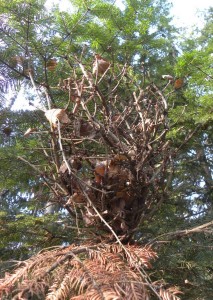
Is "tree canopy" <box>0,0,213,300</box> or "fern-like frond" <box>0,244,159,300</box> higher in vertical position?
"tree canopy" <box>0,0,213,300</box>

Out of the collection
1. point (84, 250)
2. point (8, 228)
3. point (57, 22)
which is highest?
point (57, 22)

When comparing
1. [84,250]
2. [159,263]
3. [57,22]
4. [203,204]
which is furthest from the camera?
[203,204]

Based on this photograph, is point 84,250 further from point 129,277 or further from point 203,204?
point 203,204

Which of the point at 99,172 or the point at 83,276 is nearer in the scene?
the point at 83,276

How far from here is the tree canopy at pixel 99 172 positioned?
1.38 metres

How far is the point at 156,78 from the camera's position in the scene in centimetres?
455

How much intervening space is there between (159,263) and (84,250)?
3.26 feet

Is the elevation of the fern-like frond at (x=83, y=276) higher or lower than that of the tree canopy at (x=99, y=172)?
lower

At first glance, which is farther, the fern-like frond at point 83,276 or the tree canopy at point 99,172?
the tree canopy at point 99,172

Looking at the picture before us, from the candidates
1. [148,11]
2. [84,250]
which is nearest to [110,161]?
[84,250]

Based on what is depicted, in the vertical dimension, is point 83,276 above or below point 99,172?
below

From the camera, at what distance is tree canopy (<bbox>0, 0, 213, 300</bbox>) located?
1.38 metres

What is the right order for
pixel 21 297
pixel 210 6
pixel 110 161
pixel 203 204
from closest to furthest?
1. pixel 21 297
2. pixel 110 161
3. pixel 203 204
4. pixel 210 6

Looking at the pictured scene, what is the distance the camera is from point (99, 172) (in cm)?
177
